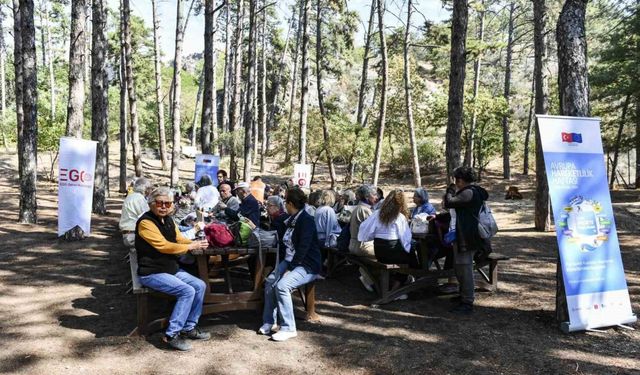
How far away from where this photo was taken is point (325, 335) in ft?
15.3

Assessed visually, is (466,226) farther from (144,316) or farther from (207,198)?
(207,198)

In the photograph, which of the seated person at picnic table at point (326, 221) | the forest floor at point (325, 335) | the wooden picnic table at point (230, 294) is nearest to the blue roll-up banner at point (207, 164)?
the forest floor at point (325, 335)

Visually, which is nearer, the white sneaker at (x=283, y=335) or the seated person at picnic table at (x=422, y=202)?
the white sneaker at (x=283, y=335)

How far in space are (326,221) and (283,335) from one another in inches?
103

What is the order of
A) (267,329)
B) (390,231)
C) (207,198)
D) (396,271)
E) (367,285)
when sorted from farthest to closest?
(207,198), (367,285), (396,271), (390,231), (267,329)

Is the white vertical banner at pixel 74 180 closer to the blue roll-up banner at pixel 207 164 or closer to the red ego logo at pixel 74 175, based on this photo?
the red ego logo at pixel 74 175

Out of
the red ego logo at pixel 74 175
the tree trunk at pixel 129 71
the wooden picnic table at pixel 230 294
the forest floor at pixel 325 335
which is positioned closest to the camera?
the forest floor at pixel 325 335

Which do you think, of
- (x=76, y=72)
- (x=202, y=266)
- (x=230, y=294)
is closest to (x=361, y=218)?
(x=230, y=294)

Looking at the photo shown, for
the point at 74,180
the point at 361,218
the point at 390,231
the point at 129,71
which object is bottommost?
the point at 390,231

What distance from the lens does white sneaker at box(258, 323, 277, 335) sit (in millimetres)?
4621

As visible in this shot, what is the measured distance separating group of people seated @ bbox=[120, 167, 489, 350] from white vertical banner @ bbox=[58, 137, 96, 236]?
195cm

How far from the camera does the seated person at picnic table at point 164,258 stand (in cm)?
411

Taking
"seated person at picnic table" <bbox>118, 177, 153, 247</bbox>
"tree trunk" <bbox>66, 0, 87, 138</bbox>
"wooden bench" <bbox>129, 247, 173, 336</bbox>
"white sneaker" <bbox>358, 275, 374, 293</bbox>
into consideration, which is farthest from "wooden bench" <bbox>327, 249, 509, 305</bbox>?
"tree trunk" <bbox>66, 0, 87, 138</bbox>

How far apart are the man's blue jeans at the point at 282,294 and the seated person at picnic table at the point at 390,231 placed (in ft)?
3.68
